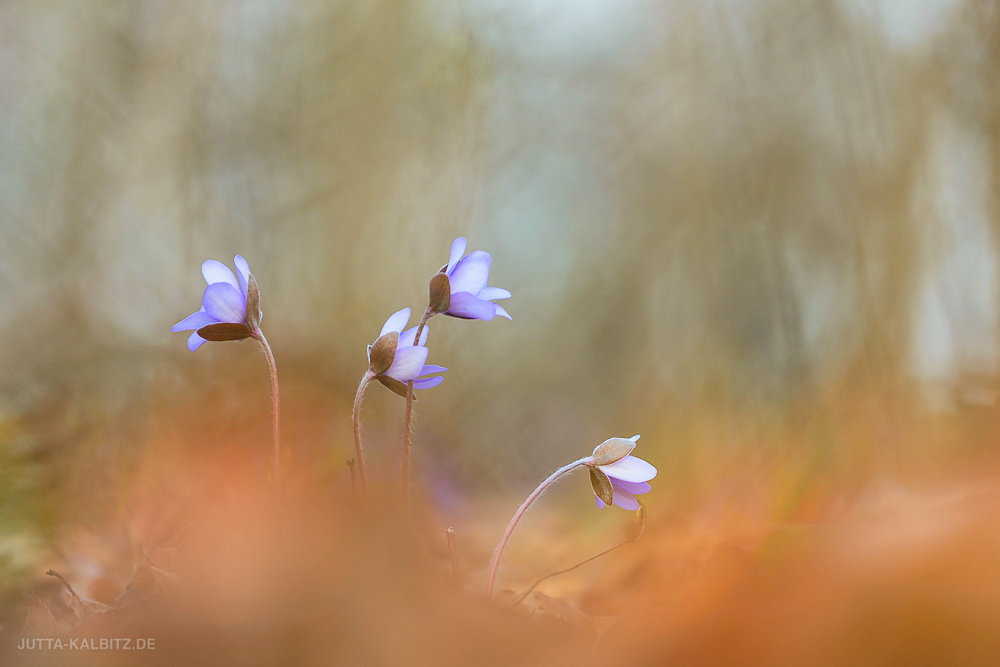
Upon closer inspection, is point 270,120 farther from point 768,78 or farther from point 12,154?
point 768,78

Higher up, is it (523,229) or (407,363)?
(523,229)

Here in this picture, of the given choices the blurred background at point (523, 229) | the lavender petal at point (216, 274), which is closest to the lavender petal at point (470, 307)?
the lavender petal at point (216, 274)

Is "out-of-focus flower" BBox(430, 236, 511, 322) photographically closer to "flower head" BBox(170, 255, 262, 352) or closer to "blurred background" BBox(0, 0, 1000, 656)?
"flower head" BBox(170, 255, 262, 352)

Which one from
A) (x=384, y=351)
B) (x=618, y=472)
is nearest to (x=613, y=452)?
(x=618, y=472)

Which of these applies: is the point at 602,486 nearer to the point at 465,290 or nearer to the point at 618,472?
the point at 618,472

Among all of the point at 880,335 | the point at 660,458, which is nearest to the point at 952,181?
the point at 880,335

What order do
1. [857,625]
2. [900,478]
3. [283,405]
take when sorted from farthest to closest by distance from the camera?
[283,405], [900,478], [857,625]

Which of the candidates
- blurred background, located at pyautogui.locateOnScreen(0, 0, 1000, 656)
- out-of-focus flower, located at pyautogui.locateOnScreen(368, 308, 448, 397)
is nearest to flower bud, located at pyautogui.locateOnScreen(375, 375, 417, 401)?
out-of-focus flower, located at pyautogui.locateOnScreen(368, 308, 448, 397)
